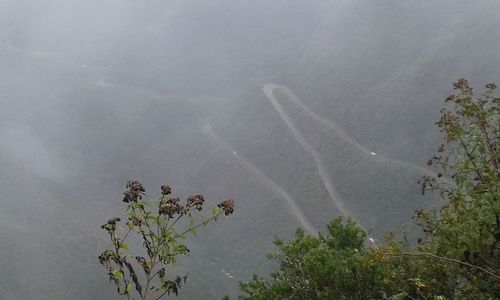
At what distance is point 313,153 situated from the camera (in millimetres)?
72125

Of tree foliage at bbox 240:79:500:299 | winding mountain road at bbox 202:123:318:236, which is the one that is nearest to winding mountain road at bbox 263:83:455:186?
winding mountain road at bbox 202:123:318:236

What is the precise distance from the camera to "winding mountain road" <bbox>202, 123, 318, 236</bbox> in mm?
59509

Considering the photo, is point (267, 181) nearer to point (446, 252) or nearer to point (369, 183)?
point (369, 183)

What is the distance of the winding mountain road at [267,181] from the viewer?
59.5 m

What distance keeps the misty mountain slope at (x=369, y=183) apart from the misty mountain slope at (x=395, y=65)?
2925 mm

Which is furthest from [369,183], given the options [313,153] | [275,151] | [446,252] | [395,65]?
[446,252]

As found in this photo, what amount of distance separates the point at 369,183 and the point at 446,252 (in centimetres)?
5329

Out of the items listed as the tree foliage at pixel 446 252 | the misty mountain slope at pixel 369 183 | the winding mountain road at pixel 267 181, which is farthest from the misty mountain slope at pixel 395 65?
the tree foliage at pixel 446 252

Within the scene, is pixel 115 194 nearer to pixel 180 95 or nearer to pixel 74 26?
pixel 180 95

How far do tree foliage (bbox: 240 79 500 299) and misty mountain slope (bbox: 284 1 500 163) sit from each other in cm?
4875

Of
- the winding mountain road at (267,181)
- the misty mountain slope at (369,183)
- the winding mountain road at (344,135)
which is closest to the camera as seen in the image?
the misty mountain slope at (369,183)

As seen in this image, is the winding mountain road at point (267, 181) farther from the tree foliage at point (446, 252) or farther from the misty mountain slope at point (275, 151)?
the tree foliage at point (446, 252)

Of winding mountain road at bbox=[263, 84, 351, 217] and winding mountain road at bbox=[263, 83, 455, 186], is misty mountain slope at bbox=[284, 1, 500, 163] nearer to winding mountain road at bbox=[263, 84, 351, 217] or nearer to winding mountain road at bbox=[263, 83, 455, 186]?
winding mountain road at bbox=[263, 83, 455, 186]

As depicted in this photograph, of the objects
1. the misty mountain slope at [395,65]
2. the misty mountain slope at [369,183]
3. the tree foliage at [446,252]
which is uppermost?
the misty mountain slope at [395,65]
